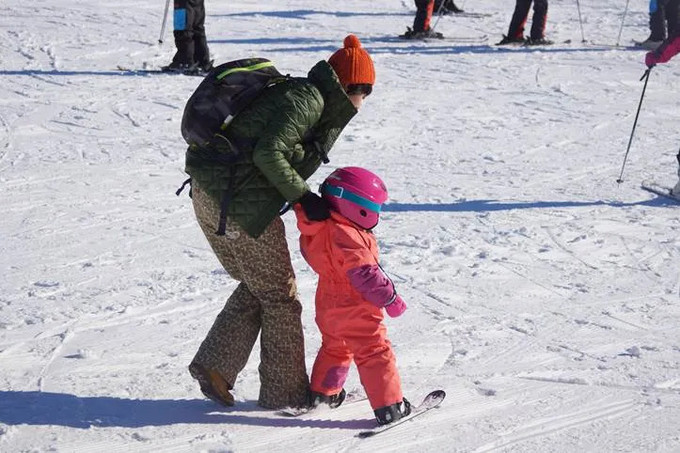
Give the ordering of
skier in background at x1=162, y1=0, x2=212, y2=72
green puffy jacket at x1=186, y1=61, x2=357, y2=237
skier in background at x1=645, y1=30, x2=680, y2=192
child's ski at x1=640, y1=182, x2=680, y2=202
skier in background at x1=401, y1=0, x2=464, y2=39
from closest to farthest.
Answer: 1. green puffy jacket at x1=186, y1=61, x2=357, y2=237
2. skier in background at x1=645, y1=30, x2=680, y2=192
3. child's ski at x1=640, y1=182, x2=680, y2=202
4. skier in background at x1=162, y1=0, x2=212, y2=72
5. skier in background at x1=401, y1=0, x2=464, y2=39

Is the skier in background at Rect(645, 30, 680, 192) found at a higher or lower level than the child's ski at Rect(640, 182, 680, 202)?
higher

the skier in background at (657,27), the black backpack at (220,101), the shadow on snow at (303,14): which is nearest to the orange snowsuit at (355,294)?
the black backpack at (220,101)

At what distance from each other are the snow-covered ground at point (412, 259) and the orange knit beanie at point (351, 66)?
4.22 ft

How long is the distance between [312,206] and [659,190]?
16.8ft

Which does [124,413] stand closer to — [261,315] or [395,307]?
[261,315]

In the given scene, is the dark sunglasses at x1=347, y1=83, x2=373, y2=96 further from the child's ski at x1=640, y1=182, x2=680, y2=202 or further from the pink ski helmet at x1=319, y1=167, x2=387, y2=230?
the child's ski at x1=640, y1=182, x2=680, y2=202

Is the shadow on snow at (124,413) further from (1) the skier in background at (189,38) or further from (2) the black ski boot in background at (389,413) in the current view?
(1) the skier in background at (189,38)

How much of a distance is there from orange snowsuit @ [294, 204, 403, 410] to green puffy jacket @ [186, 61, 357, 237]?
Result: 14cm

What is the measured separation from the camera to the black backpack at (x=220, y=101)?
134 inches

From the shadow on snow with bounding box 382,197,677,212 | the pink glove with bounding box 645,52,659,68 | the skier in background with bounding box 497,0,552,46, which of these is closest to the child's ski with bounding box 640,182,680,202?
the shadow on snow with bounding box 382,197,677,212

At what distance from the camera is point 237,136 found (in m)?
3.45

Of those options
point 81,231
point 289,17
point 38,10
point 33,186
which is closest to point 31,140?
point 33,186

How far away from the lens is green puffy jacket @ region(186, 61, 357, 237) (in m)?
3.38

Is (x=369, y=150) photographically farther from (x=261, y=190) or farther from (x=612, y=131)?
(x=261, y=190)
